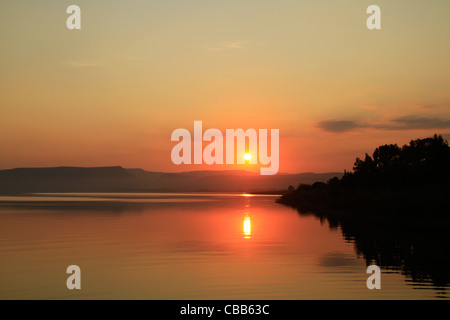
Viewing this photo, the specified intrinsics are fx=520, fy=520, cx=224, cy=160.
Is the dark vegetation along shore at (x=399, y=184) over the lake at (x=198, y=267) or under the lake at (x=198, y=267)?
over

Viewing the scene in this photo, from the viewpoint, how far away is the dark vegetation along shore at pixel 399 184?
4100 centimetres

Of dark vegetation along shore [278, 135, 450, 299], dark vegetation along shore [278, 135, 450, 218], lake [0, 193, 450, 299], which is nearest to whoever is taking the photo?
lake [0, 193, 450, 299]

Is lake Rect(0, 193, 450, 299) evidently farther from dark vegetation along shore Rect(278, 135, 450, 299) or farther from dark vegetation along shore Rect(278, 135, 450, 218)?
dark vegetation along shore Rect(278, 135, 450, 218)

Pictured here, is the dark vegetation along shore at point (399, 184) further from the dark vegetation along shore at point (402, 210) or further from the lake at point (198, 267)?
the lake at point (198, 267)

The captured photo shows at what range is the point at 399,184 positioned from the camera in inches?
2176

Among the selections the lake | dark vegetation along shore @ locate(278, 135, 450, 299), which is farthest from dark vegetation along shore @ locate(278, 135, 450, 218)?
the lake

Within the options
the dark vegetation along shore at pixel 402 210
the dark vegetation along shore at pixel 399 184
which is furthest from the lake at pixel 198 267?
the dark vegetation along shore at pixel 399 184

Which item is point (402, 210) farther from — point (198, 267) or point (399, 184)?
point (198, 267)

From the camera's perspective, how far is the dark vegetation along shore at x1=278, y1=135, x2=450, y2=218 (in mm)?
41000

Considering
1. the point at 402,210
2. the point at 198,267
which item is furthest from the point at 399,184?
the point at 198,267
